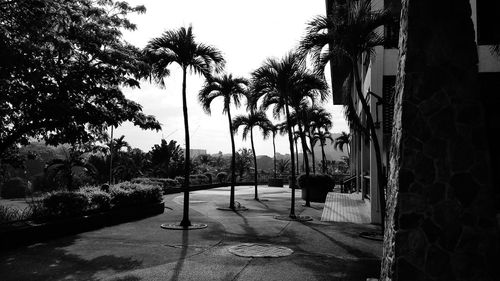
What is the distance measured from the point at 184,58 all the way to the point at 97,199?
17.7 feet

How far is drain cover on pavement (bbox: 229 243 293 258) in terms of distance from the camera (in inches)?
320

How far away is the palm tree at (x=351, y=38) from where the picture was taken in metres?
9.54

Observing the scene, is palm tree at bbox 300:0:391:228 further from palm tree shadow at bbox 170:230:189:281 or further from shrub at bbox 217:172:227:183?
shrub at bbox 217:172:227:183

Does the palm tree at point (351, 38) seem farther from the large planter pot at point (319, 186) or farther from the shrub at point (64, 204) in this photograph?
the large planter pot at point (319, 186)

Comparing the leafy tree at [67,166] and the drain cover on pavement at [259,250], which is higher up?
the leafy tree at [67,166]

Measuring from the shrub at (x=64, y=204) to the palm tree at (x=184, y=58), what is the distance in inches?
122

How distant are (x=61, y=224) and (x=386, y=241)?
8758 millimetres

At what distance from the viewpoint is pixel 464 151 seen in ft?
14.3

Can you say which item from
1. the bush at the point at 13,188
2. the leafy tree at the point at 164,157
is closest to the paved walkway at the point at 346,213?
the bush at the point at 13,188

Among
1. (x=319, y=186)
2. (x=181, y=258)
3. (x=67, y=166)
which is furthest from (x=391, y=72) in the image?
(x=67, y=166)

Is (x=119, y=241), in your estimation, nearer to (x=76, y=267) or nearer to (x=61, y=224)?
(x=61, y=224)

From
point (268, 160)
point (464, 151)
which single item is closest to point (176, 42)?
point (464, 151)

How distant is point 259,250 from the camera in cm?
864

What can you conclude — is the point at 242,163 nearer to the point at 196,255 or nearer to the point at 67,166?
the point at 67,166
